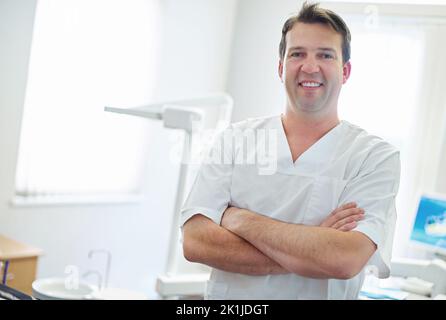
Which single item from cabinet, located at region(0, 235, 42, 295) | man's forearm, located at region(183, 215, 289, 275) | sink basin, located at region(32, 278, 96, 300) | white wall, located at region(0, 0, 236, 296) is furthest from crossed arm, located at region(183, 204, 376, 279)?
cabinet, located at region(0, 235, 42, 295)

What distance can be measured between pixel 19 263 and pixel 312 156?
3.26ft

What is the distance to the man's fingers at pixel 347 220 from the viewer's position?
75 cm

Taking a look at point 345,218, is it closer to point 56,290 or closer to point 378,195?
point 378,195

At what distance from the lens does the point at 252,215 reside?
0.80 metres

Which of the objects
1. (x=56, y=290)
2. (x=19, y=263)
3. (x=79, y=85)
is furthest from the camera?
(x=19, y=263)

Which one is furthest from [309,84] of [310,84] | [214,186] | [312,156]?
[214,186]

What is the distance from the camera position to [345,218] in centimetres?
76

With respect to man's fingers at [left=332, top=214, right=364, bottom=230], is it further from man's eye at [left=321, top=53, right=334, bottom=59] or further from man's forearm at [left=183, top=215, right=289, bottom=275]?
man's eye at [left=321, top=53, right=334, bottom=59]

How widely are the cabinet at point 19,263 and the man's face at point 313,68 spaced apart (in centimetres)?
96

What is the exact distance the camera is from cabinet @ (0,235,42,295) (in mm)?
1450

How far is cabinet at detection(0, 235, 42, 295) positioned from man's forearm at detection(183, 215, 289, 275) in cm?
77

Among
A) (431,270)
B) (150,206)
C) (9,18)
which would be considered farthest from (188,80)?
(431,270)

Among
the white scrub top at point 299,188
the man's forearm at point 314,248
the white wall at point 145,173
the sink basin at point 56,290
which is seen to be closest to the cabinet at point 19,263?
the white wall at point 145,173
